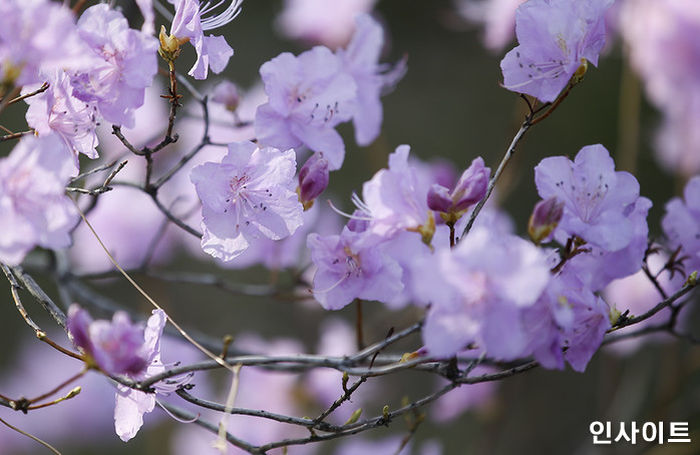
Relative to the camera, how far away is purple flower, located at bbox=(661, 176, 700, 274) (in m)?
0.80

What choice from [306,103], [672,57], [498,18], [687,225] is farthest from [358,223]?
[672,57]

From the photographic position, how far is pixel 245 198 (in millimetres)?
695

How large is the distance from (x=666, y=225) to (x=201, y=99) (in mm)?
510

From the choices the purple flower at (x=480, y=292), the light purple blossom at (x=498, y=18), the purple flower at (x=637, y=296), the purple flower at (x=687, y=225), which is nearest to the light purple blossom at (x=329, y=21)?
the light purple blossom at (x=498, y=18)

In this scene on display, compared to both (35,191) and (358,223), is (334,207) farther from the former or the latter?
(35,191)

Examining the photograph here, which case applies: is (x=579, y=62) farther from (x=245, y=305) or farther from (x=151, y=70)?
(x=245, y=305)

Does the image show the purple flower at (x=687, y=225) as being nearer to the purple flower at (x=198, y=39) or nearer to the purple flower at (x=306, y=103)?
the purple flower at (x=306, y=103)

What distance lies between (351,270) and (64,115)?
0.93ft

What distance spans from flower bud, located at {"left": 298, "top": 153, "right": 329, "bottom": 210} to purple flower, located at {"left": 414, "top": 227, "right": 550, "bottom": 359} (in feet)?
0.79

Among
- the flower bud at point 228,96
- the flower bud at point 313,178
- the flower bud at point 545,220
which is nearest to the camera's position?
the flower bud at point 545,220

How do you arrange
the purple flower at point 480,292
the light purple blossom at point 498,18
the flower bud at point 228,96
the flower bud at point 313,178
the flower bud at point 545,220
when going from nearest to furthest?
the purple flower at point 480,292 → the flower bud at point 545,220 → the flower bud at point 313,178 → the flower bud at point 228,96 → the light purple blossom at point 498,18

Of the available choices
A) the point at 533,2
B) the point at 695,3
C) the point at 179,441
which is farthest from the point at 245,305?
the point at 533,2

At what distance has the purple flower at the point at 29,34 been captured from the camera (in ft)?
1.71

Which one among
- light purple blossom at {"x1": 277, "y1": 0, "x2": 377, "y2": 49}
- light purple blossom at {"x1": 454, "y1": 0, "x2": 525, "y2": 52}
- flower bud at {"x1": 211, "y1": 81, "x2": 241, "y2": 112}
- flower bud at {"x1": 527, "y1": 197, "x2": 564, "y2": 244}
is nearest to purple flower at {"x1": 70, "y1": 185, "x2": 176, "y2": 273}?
light purple blossom at {"x1": 277, "y1": 0, "x2": 377, "y2": 49}
